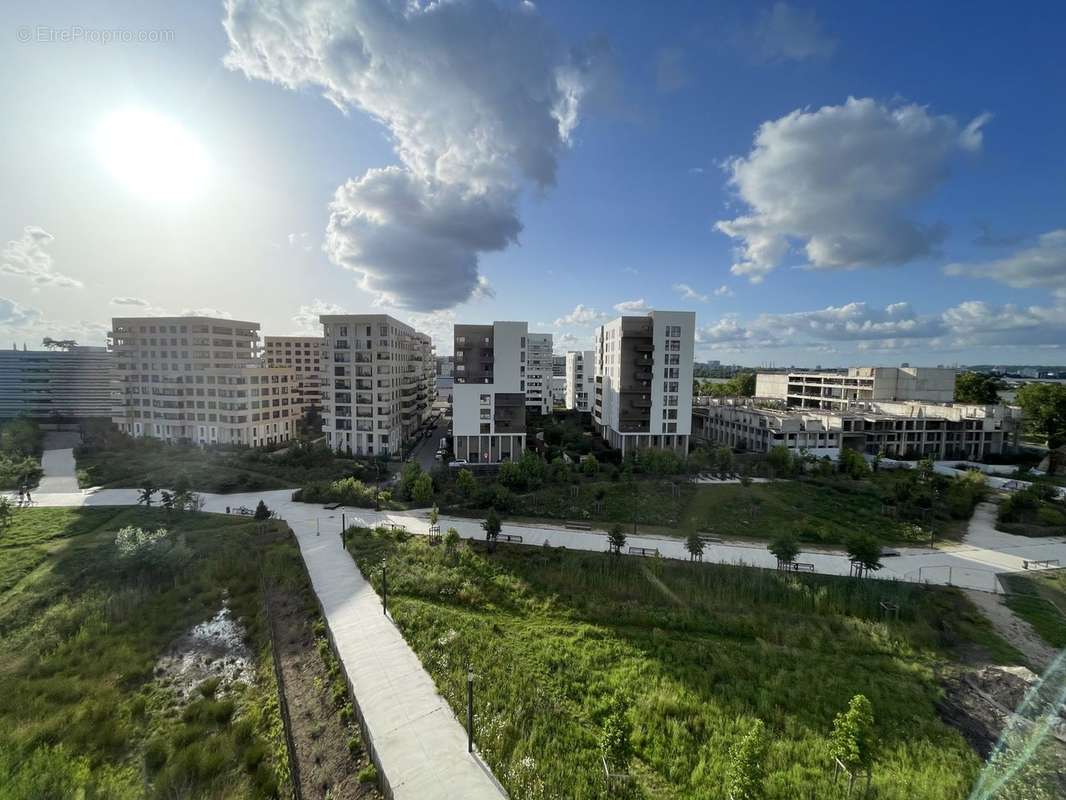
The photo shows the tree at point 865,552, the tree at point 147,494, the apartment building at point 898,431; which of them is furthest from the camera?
the apartment building at point 898,431

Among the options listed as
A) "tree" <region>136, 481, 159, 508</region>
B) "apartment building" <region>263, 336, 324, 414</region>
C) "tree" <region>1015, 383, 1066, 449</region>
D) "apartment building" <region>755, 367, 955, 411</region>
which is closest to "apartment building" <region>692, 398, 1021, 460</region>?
"tree" <region>1015, 383, 1066, 449</region>

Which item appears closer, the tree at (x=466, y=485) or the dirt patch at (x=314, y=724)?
the dirt patch at (x=314, y=724)

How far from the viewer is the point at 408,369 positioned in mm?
52625

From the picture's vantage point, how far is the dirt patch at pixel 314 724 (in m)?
8.84

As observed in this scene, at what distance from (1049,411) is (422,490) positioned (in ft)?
219

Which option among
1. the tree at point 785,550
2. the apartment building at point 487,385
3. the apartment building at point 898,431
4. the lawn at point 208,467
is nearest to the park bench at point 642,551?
the tree at point 785,550

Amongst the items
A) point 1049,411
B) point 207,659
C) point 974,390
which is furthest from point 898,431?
point 207,659

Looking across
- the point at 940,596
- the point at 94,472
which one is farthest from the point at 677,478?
the point at 94,472

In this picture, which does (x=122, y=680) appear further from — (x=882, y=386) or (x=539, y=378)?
(x=882, y=386)

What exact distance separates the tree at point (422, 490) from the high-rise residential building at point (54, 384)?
186 ft

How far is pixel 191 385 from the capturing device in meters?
45.7

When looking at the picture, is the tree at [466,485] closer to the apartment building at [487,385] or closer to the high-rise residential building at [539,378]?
the apartment building at [487,385]

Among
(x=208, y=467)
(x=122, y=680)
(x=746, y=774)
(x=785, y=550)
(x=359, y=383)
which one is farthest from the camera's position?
(x=359, y=383)

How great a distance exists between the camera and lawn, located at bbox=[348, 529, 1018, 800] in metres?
9.51
